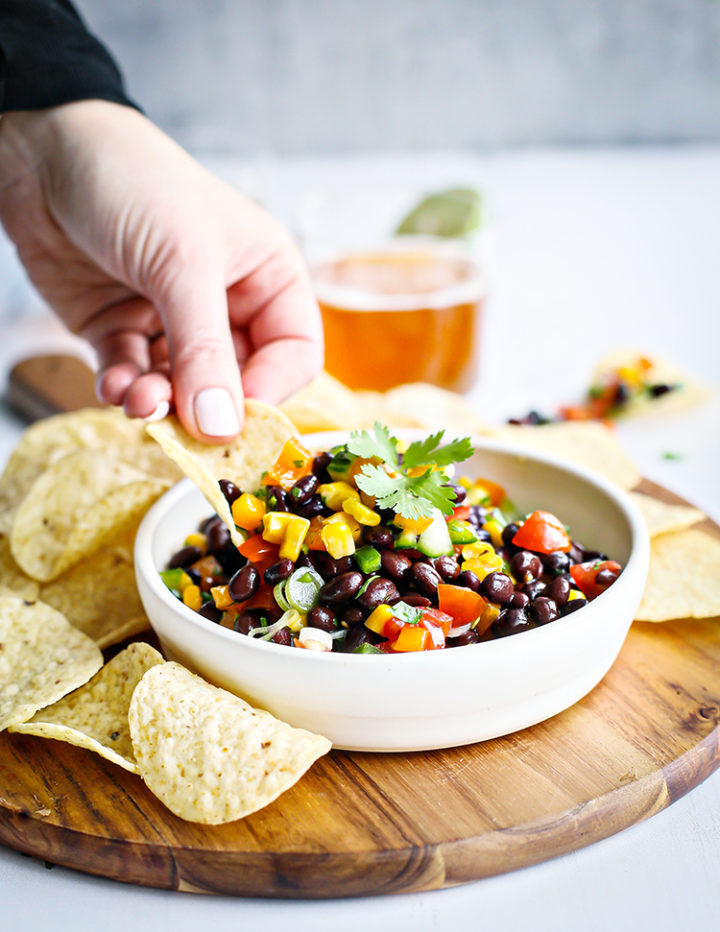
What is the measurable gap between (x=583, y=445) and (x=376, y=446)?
114cm

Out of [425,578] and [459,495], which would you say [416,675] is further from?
[459,495]

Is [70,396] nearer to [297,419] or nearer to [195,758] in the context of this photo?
[297,419]

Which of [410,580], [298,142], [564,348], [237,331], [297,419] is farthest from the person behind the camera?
[298,142]

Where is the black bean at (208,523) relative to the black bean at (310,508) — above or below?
below

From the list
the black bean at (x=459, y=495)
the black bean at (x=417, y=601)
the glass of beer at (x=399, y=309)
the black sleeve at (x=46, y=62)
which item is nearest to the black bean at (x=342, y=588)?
the black bean at (x=417, y=601)

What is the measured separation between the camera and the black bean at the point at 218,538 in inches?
91.1

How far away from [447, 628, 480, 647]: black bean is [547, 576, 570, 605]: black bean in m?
0.20

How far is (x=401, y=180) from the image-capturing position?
15.9ft

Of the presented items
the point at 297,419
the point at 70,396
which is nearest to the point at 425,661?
the point at 297,419

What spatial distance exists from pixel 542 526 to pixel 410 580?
0.39 metres

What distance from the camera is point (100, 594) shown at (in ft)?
8.20

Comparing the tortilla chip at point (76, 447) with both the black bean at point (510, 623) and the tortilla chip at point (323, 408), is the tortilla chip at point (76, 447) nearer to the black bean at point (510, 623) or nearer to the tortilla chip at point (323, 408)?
the tortilla chip at point (323, 408)

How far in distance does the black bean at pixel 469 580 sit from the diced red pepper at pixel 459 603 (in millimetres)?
13

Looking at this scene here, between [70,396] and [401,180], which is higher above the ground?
[401,180]
